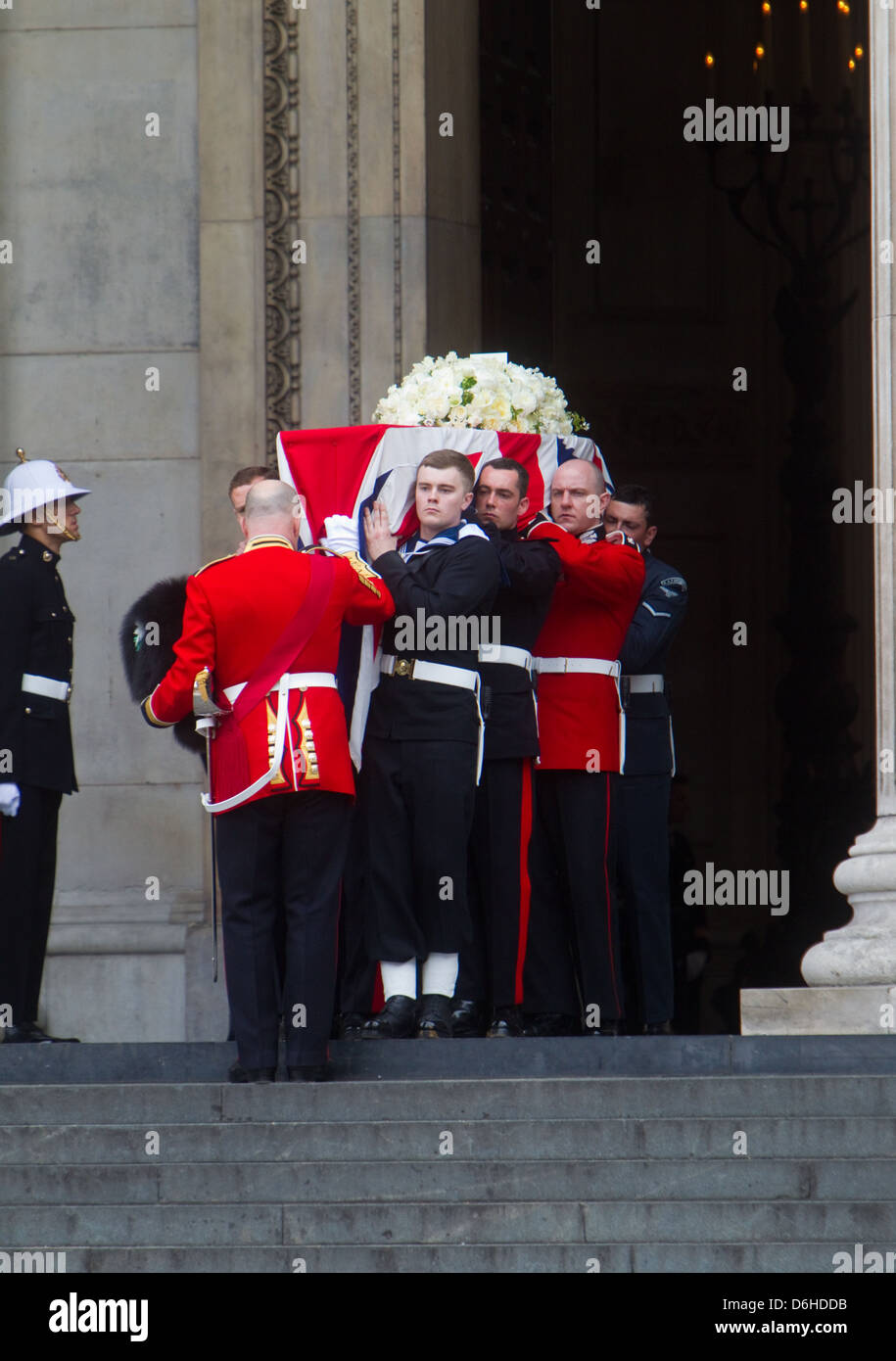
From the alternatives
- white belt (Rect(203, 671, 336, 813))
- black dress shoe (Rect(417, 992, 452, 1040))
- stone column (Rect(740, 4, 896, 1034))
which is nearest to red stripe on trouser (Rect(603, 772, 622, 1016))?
stone column (Rect(740, 4, 896, 1034))

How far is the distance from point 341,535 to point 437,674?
1.97ft

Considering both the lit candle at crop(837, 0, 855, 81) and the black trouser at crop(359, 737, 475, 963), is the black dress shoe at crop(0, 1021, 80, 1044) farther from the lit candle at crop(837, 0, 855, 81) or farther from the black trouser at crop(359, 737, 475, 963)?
the lit candle at crop(837, 0, 855, 81)

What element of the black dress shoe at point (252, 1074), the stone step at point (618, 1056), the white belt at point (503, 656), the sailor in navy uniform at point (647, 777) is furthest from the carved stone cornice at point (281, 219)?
the black dress shoe at point (252, 1074)

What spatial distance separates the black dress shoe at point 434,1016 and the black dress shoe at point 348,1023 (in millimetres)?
326

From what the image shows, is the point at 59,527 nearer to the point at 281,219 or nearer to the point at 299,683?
the point at 299,683

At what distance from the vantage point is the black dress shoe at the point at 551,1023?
9844 mm

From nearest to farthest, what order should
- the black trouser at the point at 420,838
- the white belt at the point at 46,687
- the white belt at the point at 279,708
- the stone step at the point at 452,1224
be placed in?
the stone step at the point at 452,1224 < the white belt at the point at 279,708 < the black trouser at the point at 420,838 < the white belt at the point at 46,687

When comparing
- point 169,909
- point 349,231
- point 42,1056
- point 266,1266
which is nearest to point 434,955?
point 42,1056

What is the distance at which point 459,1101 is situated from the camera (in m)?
7.98

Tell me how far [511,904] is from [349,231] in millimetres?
4658

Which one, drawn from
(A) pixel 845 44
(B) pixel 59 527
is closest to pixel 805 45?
(A) pixel 845 44

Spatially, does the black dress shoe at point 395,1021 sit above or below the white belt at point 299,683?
below

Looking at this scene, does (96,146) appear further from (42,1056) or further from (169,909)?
(42,1056)

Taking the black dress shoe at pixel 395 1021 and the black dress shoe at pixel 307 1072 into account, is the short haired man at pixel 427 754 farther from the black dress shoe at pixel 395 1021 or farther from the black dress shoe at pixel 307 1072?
the black dress shoe at pixel 307 1072
